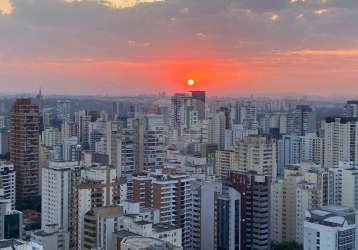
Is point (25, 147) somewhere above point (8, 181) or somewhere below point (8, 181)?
above

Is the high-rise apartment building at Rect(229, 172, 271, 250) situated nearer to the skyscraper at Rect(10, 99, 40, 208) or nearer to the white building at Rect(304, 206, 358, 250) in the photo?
the white building at Rect(304, 206, 358, 250)

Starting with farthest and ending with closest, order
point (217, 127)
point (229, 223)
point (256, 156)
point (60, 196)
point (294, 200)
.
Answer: point (217, 127)
point (256, 156)
point (294, 200)
point (60, 196)
point (229, 223)

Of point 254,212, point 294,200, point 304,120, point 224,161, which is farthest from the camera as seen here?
point 304,120

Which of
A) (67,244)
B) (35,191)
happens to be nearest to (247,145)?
(35,191)

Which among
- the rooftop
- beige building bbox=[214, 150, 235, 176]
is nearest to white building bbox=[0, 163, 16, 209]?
beige building bbox=[214, 150, 235, 176]

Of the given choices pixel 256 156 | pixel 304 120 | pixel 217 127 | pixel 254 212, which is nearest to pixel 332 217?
pixel 254 212

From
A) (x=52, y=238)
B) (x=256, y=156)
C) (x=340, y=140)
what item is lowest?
(x=52, y=238)

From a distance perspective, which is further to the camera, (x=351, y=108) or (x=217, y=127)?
(x=217, y=127)

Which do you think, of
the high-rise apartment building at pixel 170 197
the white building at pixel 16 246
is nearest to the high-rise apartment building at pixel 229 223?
the high-rise apartment building at pixel 170 197

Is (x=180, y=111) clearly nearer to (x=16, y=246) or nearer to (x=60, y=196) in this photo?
(x=60, y=196)

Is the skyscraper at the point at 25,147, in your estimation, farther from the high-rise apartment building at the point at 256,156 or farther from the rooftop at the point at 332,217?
the rooftop at the point at 332,217

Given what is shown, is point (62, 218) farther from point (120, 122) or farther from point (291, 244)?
point (120, 122)
